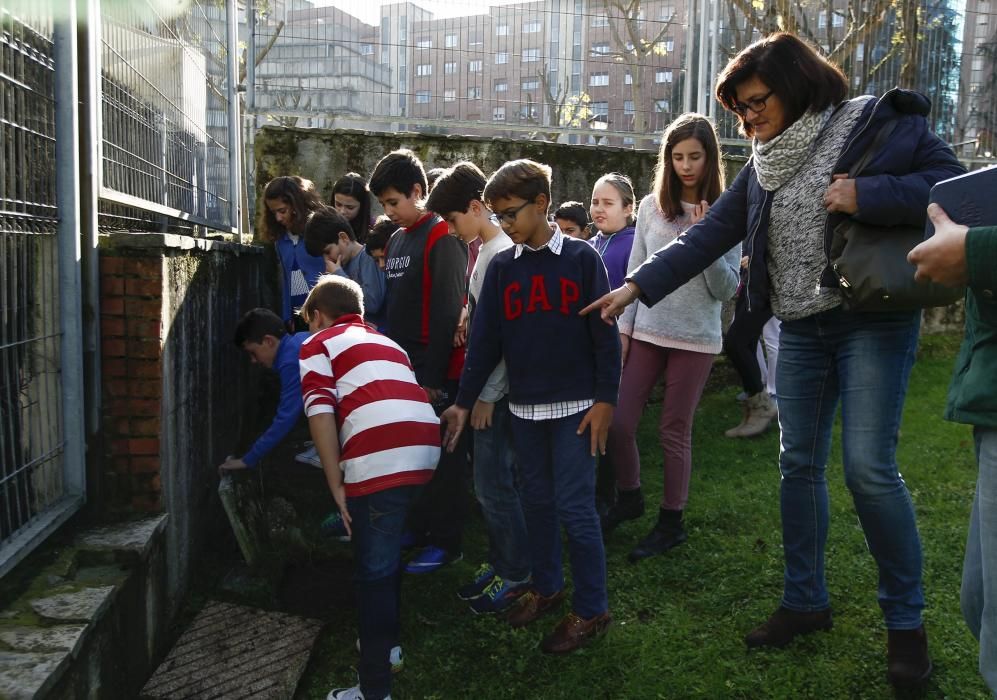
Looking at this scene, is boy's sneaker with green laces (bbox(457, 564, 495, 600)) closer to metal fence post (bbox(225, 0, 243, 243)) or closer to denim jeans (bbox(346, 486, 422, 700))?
denim jeans (bbox(346, 486, 422, 700))

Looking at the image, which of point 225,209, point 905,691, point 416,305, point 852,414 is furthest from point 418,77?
point 905,691

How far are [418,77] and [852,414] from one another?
542 centimetres

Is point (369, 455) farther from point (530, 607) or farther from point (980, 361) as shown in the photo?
point (980, 361)

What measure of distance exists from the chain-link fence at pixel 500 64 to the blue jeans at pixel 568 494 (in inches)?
177

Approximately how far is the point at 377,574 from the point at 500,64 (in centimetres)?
542

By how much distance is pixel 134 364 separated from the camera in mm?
3203

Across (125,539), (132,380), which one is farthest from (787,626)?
(132,380)

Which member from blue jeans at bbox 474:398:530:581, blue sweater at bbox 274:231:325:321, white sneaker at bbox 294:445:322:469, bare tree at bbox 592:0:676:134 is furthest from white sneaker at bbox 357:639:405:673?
bare tree at bbox 592:0:676:134

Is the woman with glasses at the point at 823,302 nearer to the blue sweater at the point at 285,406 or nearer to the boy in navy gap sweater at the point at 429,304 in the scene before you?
the boy in navy gap sweater at the point at 429,304

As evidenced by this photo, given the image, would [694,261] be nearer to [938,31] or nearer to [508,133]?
[508,133]

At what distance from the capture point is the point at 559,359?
125 inches

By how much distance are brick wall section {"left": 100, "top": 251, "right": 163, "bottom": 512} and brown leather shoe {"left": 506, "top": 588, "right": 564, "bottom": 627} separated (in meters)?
1.48

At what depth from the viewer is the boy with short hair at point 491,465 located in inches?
140

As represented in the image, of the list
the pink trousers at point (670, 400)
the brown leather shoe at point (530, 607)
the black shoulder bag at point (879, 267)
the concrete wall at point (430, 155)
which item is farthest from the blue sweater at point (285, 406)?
the concrete wall at point (430, 155)
